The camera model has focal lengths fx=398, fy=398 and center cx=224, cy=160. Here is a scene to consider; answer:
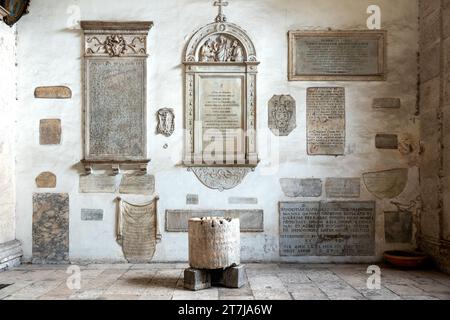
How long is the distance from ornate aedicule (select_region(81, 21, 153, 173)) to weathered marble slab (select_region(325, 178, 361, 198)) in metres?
2.45

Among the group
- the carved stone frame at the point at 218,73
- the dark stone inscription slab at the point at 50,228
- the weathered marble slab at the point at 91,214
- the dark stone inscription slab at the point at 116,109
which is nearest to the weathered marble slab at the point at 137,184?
the dark stone inscription slab at the point at 116,109

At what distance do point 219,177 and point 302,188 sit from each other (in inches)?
42.9

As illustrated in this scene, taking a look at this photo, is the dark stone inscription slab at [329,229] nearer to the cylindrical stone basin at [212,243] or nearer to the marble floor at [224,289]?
the marble floor at [224,289]

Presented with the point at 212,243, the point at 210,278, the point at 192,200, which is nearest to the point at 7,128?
the point at 192,200

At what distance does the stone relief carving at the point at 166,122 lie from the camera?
5.18m

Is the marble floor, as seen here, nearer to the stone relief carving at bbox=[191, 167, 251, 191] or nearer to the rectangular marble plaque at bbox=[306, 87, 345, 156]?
the stone relief carving at bbox=[191, 167, 251, 191]

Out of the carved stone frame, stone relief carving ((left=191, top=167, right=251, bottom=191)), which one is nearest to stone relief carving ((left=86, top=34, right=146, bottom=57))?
the carved stone frame

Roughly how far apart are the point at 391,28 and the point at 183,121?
2.98 metres

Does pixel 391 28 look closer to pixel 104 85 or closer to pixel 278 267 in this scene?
pixel 278 267

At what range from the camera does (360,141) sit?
5.19 m

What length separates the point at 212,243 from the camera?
3934 mm

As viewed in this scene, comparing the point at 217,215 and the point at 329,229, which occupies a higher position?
the point at 217,215

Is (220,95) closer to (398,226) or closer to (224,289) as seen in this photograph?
(224,289)

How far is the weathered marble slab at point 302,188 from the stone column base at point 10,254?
345cm
